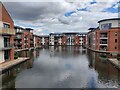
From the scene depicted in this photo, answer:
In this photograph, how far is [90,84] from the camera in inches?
705

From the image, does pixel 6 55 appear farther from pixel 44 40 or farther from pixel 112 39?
pixel 44 40

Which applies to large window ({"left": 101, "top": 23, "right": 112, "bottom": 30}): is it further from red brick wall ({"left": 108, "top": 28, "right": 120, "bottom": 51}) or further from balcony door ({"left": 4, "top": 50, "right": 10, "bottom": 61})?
balcony door ({"left": 4, "top": 50, "right": 10, "bottom": 61})

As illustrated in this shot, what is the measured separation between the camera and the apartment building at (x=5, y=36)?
29.5 m

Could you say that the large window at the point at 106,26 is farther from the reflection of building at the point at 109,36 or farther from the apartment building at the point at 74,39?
the apartment building at the point at 74,39

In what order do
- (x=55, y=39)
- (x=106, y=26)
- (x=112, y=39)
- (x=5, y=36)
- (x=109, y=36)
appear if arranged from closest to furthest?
1. (x=5, y=36)
2. (x=112, y=39)
3. (x=109, y=36)
4. (x=106, y=26)
5. (x=55, y=39)

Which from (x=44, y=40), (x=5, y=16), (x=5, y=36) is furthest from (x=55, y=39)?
(x=5, y=36)

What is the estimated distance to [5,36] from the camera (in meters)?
31.5

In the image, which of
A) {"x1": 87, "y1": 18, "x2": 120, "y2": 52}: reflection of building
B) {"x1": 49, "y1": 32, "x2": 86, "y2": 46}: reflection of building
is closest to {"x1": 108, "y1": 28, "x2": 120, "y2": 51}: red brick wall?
{"x1": 87, "y1": 18, "x2": 120, "y2": 52}: reflection of building

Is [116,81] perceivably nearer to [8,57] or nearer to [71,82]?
[71,82]

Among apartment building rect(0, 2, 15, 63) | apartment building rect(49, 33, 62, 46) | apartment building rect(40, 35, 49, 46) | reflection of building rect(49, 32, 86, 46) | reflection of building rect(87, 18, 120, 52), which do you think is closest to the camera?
apartment building rect(0, 2, 15, 63)

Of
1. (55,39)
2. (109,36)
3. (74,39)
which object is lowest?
(109,36)

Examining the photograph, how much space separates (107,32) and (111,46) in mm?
5545

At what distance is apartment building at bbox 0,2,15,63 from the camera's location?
2948 centimetres

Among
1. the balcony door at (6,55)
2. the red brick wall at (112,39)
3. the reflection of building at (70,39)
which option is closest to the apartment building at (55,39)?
the reflection of building at (70,39)
